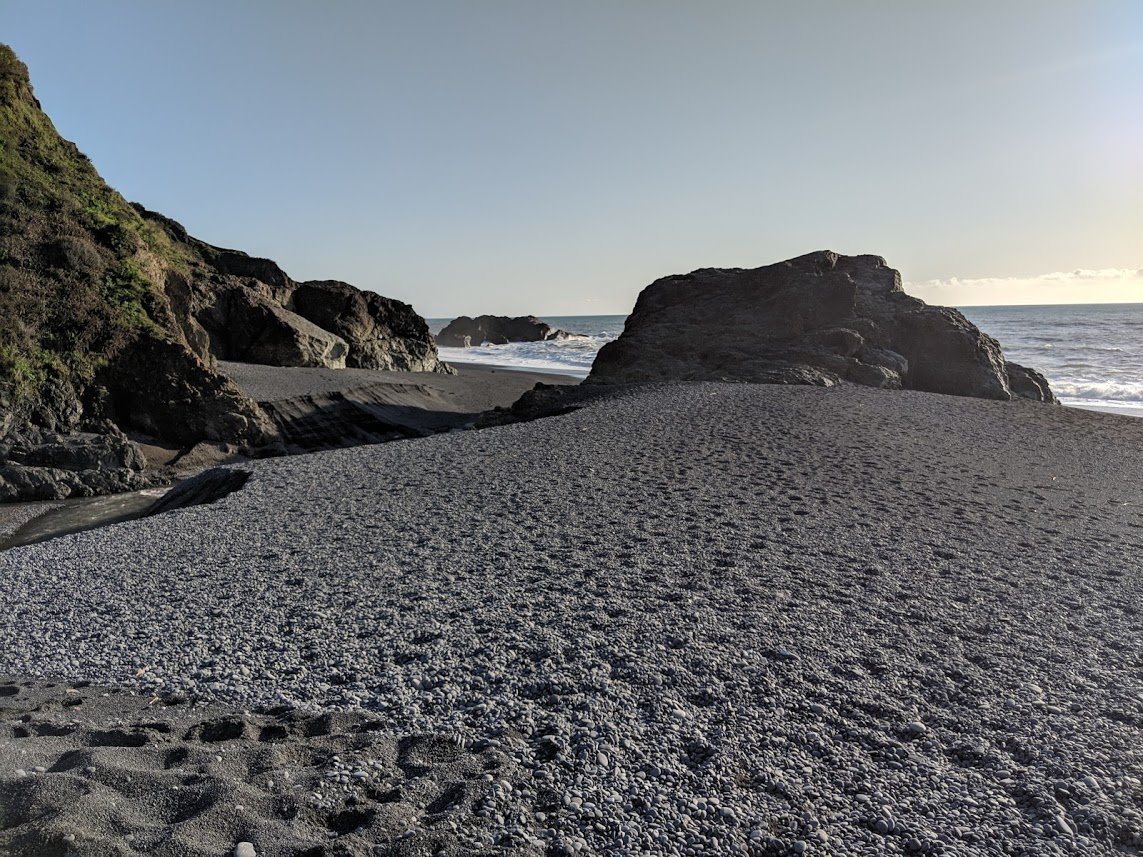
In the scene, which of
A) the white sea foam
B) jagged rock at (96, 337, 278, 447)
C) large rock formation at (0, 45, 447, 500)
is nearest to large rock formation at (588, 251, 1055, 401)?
the white sea foam

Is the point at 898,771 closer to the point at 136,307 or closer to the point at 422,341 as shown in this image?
the point at 136,307

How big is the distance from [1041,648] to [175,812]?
5066 millimetres

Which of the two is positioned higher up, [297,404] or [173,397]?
[173,397]

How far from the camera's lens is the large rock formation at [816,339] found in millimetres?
19234

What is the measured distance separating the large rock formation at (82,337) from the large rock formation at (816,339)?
10546mm

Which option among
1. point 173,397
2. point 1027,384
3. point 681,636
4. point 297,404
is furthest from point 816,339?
point 681,636

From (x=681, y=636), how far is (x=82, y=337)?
13.3m

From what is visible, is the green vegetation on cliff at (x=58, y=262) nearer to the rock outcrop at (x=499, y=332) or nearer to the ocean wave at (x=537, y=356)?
the ocean wave at (x=537, y=356)

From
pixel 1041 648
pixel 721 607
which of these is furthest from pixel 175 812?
pixel 1041 648

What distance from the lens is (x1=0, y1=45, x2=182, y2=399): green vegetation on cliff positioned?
12.8 meters

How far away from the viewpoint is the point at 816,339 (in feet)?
65.9

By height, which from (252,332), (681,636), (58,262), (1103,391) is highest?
(58,262)

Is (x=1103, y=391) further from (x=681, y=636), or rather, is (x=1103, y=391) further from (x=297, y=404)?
(x=681, y=636)

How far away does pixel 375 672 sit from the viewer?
177 inches
